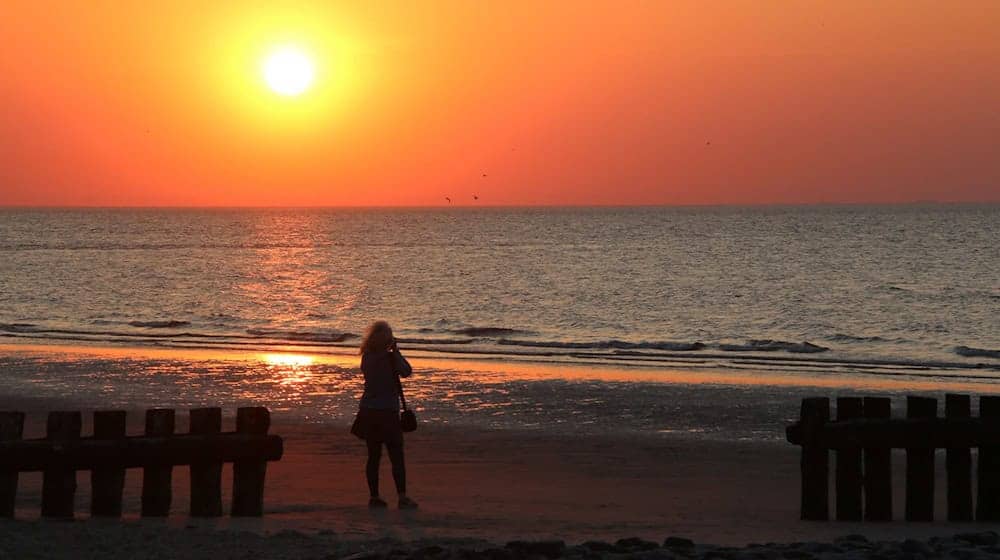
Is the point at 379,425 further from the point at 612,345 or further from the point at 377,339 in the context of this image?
the point at 612,345

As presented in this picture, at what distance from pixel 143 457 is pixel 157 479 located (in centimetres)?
30

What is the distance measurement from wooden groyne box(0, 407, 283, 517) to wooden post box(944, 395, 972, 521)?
5800mm

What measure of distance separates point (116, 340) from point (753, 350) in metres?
18.3

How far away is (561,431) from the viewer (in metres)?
17.6

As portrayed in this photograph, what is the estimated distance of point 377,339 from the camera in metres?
11.5

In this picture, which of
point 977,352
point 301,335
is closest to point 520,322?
point 301,335

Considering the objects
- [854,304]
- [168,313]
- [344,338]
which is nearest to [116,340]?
[344,338]

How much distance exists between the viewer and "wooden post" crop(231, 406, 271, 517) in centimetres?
1080

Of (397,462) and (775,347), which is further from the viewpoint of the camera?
(775,347)

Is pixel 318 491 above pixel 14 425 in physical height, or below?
below

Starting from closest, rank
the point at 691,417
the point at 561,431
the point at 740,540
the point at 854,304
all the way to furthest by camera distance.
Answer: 1. the point at 740,540
2. the point at 561,431
3. the point at 691,417
4. the point at 854,304

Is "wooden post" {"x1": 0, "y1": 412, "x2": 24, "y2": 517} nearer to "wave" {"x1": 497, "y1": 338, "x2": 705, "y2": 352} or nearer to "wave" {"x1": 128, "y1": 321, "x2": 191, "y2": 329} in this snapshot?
"wave" {"x1": 497, "y1": 338, "x2": 705, "y2": 352}

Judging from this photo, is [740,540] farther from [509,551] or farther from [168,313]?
[168,313]

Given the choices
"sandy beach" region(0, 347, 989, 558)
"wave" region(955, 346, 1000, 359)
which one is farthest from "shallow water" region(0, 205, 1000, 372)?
"sandy beach" region(0, 347, 989, 558)
